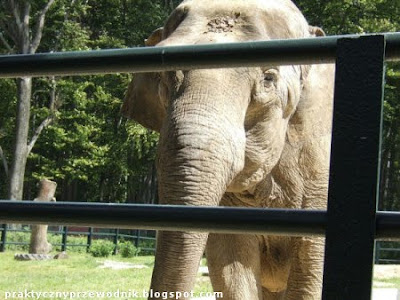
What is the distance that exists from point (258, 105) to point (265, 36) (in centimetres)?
39

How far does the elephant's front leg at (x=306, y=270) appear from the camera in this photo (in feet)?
14.9

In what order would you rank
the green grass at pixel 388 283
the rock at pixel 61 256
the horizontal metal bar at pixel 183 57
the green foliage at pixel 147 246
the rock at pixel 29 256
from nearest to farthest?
the horizontal metal bar at pixel 183 57 → the green grass at pixel 388 283 → the rock at pixel 29 256 → the rock at pixel 61 256 → the green foliage at pixel 147 246

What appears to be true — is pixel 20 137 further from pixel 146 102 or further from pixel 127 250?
pixel 146 102

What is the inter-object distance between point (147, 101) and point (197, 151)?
1357 millimetres

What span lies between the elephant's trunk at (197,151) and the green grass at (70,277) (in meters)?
5.91

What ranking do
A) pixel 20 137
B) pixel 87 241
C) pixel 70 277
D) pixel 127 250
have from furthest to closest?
pixel 20 137, pixel 87 241, pixel 127 250, pixel 70 277

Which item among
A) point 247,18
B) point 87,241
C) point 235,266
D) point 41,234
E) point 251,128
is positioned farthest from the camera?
point 87,241

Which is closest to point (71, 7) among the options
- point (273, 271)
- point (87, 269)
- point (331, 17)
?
point (331, 17)

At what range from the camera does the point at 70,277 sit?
11.8 m

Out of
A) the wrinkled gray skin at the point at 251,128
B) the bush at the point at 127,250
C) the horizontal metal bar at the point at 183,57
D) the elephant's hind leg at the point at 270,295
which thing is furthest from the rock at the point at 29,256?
the horizontal metal bar at the point at 183,57

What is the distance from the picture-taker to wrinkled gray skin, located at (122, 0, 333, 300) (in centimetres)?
394

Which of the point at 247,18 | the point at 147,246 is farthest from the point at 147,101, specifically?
the point at 147,246

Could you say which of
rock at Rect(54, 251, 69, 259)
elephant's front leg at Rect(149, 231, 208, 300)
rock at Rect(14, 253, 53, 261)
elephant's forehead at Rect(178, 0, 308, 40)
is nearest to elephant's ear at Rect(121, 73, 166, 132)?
elephant's forehead at Rect(178, 0, 308, 40)

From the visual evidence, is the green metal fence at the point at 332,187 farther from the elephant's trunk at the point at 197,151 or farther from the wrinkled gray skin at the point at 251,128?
the wrinkled gray skin at the point at 251,128
